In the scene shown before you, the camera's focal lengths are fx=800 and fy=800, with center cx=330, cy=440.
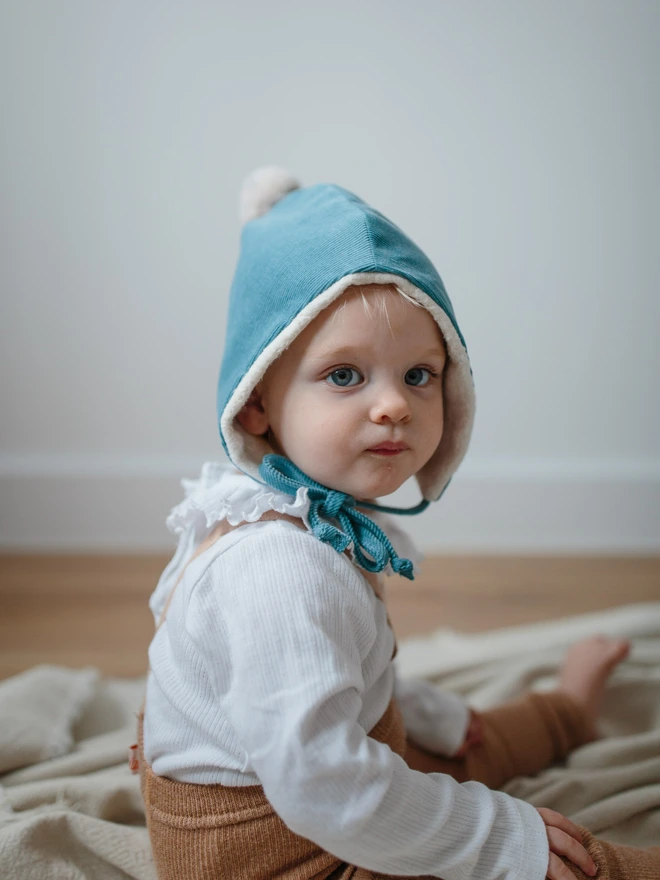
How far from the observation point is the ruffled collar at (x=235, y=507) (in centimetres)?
73

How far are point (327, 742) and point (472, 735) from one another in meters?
0.46

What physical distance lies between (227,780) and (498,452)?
1224 mm

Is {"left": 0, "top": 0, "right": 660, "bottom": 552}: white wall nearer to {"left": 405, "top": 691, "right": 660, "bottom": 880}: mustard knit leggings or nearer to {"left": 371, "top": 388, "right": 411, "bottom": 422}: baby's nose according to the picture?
{"left": 405, "top": 691, "right": 660, "bottom": 880}: mustard knit leggings

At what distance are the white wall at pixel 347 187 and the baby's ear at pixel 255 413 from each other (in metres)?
0.89

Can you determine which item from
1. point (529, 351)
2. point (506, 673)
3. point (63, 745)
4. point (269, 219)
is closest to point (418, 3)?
point (529, 351)

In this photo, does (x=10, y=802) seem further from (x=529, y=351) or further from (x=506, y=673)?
(x=529, y=351)

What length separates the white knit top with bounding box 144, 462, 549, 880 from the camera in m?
0.61

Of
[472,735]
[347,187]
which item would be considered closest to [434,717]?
[472,735]

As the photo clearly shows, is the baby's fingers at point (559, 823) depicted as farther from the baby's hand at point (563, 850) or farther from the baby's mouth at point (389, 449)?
the baby's mouth at point (389, 449)

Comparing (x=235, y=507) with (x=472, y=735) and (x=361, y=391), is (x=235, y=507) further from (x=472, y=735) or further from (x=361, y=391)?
(x=472, y=735)

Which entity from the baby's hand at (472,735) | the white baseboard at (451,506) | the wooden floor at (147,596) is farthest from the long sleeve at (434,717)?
the white baseboard at (451,506)

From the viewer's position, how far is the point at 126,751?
1007mm

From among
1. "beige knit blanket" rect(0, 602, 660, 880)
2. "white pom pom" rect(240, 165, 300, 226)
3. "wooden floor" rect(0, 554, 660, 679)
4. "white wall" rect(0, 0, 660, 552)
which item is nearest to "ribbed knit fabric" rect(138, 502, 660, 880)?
"beige knit blanket" rect(0, 602, 660, 880)

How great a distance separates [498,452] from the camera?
1.80 meters
